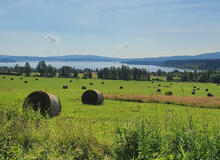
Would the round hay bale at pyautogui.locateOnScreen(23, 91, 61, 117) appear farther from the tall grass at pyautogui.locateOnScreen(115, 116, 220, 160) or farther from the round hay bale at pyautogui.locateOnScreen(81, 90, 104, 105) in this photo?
the tall grass at pyautogui.locateOnScreen(115, 116, 220, 160)

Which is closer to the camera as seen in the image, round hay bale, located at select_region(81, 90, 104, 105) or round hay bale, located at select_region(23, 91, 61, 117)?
round hay bale, located at select_region(23, 91, 61, 117)

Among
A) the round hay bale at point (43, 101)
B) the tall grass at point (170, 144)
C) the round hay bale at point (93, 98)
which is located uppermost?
the tall grass at point (170, 144)

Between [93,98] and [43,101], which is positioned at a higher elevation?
[43,101]

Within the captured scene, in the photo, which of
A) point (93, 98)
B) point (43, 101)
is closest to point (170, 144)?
point (43, 101)

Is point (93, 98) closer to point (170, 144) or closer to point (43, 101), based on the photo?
point (43, 101)

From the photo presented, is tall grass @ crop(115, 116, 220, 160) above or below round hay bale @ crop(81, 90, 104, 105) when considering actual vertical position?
above

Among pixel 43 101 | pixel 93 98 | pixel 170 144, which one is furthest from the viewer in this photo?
pixel 93 98

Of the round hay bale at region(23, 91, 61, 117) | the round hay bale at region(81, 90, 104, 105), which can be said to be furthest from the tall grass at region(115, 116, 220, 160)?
the round hay bale at region(81, 90, 104, 105)

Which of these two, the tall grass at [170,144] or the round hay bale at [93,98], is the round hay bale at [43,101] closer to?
the round hay bale at [93,98]

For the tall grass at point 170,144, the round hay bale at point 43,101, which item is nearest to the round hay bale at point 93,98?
the round hay bale at point 43,101

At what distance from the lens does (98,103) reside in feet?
90.4

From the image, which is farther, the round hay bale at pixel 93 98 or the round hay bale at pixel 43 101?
the round hay bale at pixel 93 98

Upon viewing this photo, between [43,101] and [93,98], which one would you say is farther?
[93,98]

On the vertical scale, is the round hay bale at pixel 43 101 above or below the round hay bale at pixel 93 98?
above
